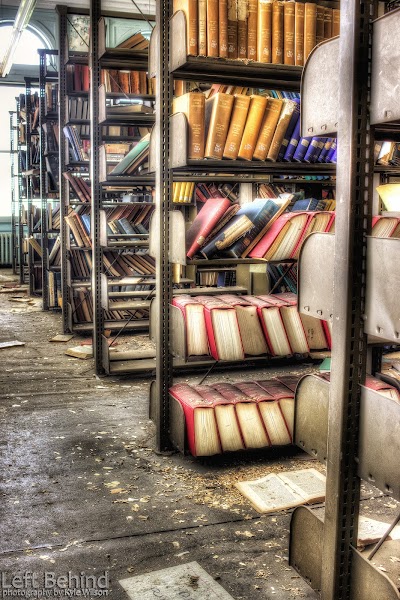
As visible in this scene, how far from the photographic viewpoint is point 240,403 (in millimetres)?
2826

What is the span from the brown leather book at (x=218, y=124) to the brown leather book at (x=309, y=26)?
43 centimetres

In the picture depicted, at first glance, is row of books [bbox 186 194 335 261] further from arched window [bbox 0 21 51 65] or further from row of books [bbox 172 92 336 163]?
arched window [bbox 0 21 51 65]

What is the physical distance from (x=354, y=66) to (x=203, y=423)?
169 cm

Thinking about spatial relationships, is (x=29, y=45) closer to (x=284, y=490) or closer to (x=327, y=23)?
(x=327, y=23)

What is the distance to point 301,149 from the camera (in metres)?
2.97

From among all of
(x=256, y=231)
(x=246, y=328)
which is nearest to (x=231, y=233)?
(x=256, y=231)

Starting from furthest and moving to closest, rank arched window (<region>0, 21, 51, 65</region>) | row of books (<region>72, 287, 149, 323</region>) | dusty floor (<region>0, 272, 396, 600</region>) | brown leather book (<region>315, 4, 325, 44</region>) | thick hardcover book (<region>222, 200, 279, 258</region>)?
1. arched window (<region>0, 21, 51, 65</region>)
2. row of books (<region>72, 287, 149, 323</region>)
3. thick hardcover book (<region>222, 200, 279, 258</region>)
4. brown leather book (<region>315, 4, 325, 44</region>)
5. dusty floor (<region>0, 272, 396, 600</region>)

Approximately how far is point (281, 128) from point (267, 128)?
66mm

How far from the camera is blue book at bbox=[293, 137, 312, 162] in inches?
117

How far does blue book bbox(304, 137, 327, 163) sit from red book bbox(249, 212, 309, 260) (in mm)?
252

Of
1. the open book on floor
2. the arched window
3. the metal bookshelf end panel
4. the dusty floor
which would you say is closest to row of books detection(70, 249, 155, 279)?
the dusty floor

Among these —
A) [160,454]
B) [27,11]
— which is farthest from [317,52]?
[27,11]

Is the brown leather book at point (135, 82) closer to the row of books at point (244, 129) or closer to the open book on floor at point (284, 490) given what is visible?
the row of books at point (244, 129)

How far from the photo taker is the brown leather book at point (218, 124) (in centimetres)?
281
